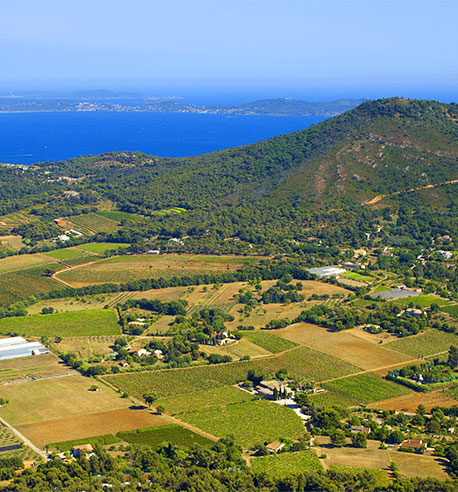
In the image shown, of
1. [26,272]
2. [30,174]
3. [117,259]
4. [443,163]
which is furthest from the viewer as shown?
[30,174]

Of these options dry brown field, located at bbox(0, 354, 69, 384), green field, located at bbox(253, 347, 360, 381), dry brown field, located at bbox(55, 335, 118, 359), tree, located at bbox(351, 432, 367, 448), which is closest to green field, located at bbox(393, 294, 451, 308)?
green field, located at bbox(253, 347, 360, 381)

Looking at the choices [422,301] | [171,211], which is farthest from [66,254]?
[422,301]

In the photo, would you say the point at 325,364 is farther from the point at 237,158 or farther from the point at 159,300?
the point at 237,158

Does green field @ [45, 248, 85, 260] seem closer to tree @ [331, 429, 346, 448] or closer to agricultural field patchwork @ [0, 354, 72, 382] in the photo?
agricultural field patchwork @ [0, 354, 72, 382]

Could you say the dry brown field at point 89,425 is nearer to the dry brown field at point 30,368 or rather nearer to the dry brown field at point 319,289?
the dry brown field at point 30,368

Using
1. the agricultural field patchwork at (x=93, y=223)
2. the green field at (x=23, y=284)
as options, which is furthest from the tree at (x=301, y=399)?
the agricultural field patchwork at (x=93, y=223)

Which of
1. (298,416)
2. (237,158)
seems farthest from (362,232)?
(298,416)
